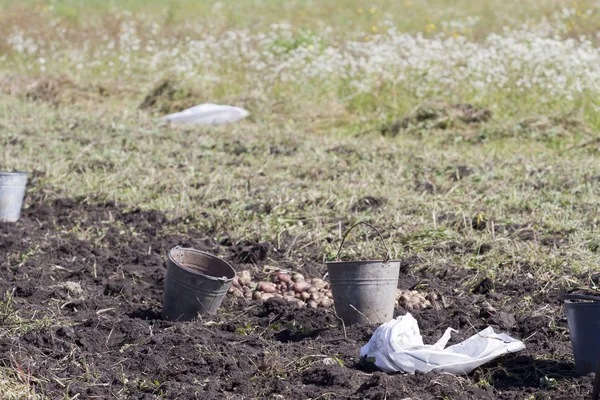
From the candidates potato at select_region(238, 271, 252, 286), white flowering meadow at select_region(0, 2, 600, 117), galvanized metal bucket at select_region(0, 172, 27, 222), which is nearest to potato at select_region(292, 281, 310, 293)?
potato at select_region(238, 271, 252, 286)

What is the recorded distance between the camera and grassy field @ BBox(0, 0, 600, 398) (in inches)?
245

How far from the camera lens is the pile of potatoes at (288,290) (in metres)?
4.89

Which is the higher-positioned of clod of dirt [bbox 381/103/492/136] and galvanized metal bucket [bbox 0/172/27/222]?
galvanized metal bucket [bbox 0/172/27/222]

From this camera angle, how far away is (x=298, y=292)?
16.4ft

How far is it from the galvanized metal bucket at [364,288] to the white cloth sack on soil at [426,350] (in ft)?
1.69

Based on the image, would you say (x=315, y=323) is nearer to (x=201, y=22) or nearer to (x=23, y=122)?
(x=23, y=122)

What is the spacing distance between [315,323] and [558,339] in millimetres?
1251

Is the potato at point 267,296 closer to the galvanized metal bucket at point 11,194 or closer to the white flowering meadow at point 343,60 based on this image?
the galvanized metal bucket at point 11,194

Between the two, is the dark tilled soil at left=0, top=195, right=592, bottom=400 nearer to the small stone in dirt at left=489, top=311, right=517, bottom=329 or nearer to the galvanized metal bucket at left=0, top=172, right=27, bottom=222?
the small stone in dirt at left=489, top=311, right=517, bottom=329

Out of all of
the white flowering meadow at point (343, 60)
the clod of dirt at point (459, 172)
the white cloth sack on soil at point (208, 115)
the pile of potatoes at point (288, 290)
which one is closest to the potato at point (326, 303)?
the pile of potatoes at point (288, 290)

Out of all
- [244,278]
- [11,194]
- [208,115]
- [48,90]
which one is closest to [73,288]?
[244,278]

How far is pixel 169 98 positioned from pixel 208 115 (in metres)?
1.25

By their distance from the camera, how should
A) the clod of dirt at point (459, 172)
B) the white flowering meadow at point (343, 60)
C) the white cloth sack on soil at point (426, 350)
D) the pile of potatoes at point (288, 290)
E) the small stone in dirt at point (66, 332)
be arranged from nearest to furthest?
the white cloth sack on soil at point (426, 350), the small stone in dirt at point (66, 332), the pile of potatoes at point (288, 290), the clod of dirt at point (459, 172), the white flowering meadow at point (343, 60)

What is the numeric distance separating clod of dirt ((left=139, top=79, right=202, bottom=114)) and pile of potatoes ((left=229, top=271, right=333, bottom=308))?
7177 millimetres
